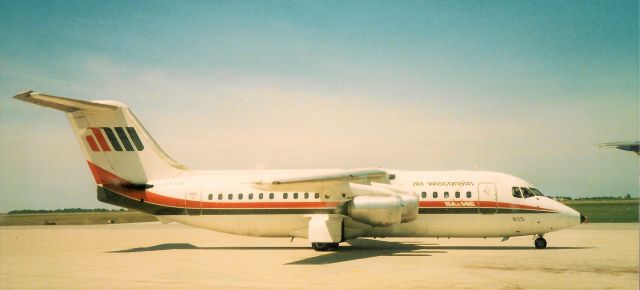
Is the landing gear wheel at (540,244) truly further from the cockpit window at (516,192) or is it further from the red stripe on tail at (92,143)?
the red stripe on tail at (92,143)

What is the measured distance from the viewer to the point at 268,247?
65.0 feet

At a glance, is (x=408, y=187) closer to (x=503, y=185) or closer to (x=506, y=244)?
(x=503, y=185)

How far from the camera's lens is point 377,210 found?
54.0ft

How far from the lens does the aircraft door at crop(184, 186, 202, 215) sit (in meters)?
19.1

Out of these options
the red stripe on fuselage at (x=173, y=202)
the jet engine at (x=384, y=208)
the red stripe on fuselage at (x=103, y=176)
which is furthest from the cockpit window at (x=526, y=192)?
the red stripe on fuselage at (x=103, y=176)

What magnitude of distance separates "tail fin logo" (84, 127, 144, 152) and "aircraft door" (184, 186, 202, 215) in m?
3.05

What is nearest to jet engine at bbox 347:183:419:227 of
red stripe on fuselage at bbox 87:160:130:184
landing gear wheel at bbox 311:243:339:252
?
landing gear wheel at bbox 311:243:339:252

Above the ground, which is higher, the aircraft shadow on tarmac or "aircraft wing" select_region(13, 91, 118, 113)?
"aircraft wing" select_region(13, 91, 118, 113)

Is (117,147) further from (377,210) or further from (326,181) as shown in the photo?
(377,210)

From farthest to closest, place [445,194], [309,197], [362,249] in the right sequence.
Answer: [309,197], [362,249], [445,194]

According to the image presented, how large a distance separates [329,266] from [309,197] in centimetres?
539

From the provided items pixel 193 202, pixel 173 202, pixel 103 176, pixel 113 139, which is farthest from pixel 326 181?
pixel 103 176

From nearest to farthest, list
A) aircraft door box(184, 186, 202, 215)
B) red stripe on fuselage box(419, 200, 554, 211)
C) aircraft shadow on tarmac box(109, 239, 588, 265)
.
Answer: aircraft shadow on tarmac box(109, 239, 588, 265) → red stripe on fuselage box(419, 200, 554, 211) → aircraft door box(184, 186, 202, 215)

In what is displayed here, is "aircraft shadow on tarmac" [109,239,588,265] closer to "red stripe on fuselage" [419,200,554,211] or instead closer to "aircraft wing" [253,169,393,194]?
"red stripe on fuselage" [419,200,554,211]
